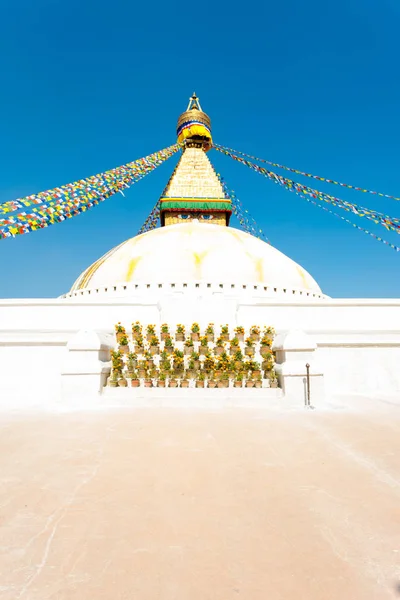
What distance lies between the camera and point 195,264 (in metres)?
13.9

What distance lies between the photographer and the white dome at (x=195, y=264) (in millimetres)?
13641

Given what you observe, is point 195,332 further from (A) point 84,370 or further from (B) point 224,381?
(A) point 84,370

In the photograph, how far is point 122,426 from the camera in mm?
4902

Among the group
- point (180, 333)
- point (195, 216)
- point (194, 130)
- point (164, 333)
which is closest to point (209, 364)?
point (180, 333)

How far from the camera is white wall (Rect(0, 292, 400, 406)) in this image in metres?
8.48

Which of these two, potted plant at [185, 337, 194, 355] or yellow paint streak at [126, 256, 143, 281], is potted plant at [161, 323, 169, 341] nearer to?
potted plant at [185, 337, 194, 355]

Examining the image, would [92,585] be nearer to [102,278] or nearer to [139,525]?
[139,525]

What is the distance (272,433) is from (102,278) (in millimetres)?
11036

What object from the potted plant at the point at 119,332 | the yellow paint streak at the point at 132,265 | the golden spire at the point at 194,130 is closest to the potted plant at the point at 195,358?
the potted plant at the point at 119,332

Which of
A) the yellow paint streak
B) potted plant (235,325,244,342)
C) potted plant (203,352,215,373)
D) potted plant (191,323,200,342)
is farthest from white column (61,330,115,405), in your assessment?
the yellow paint streak

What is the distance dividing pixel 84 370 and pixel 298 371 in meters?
3.65

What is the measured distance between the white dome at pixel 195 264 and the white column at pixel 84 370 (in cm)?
622

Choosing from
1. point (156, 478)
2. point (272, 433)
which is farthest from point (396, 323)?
point (156, 478)

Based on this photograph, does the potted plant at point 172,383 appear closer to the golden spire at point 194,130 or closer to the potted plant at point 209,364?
the potted plant at point 209,364
